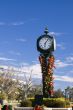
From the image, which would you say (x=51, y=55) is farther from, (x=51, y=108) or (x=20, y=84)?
(x=20, y=84)

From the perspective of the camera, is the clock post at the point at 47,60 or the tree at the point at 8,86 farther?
the tree at the point at 8,86

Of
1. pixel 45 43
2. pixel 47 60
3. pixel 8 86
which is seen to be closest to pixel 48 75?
pixel 47 60

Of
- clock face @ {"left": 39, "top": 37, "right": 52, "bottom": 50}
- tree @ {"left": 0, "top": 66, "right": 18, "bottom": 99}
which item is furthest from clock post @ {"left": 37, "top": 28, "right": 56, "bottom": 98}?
tree @ {"left": 0, "top": 66, "right": 18, "bottom": 99}

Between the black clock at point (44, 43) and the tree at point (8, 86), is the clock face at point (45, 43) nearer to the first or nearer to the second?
the black clock at point (44, 43)

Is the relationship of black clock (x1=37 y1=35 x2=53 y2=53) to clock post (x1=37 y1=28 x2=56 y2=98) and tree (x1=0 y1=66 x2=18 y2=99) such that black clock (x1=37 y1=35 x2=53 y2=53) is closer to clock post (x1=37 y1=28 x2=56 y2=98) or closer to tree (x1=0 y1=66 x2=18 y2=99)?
clock post (x1=37 y1=28 x2=56 y2=98)

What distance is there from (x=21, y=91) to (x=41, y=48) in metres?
84.2

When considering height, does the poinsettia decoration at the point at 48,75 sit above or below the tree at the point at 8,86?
below

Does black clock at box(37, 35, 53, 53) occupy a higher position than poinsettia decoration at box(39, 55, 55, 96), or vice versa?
black clock at box(37, 35, 53, 53)

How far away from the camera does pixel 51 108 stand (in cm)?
4116

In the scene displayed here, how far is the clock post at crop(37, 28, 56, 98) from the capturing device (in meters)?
46.1

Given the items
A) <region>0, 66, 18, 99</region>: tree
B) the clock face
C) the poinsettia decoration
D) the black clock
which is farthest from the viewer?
<region>0, 66, 18, 99</region>: tree

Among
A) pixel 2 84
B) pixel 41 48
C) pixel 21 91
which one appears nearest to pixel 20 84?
pixel 21 91

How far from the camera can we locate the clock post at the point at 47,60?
151 ft

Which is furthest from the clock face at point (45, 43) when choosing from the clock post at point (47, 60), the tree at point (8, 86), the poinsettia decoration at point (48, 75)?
the tree at point (8, 86)
